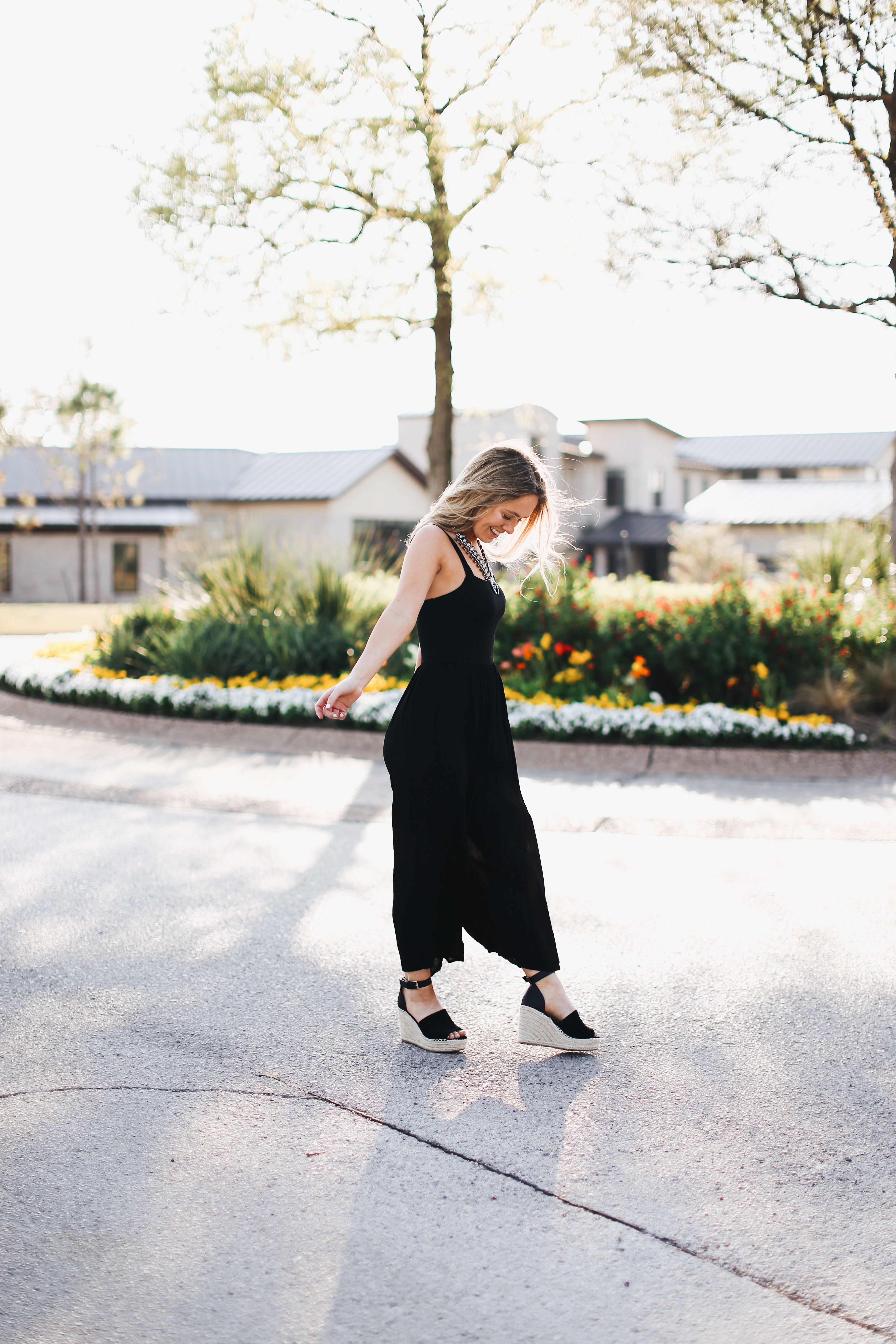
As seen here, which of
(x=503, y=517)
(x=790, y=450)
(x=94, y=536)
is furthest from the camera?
(x=790, y=450)

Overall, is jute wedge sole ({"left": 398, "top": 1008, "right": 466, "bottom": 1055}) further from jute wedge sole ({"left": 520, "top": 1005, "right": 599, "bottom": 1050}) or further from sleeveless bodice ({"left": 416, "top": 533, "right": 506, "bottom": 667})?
sleeveless bodice ({"left": 416, "top": 533, "right": 506, "bottom": 667})

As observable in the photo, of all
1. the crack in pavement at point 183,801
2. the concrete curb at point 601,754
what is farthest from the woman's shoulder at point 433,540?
the concrete curb at point 601,754

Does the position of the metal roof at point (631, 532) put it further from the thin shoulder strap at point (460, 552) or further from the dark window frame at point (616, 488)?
the thin shoulder strap at point (460, 552)

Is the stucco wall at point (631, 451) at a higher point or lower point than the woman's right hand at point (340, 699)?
higher

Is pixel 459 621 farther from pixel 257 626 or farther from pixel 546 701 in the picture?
pixel 257 626

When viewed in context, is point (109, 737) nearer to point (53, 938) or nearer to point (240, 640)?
point (240, 640)

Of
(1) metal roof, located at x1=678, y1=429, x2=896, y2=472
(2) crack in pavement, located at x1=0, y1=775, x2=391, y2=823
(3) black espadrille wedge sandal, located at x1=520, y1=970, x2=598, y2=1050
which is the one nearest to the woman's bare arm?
(3) black espadrille wedge sandal, located at x1=520, y1=970, x2=598, y2=1050

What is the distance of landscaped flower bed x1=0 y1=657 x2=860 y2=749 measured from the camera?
8.54m

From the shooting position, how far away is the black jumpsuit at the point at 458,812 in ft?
11.7

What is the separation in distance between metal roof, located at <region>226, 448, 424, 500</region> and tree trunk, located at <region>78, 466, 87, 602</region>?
4.81 m

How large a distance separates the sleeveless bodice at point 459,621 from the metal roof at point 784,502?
35007 mm

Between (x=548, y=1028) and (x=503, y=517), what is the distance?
1.65 meters

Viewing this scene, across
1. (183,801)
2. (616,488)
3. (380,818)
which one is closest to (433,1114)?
(380,818)

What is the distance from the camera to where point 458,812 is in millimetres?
3564
